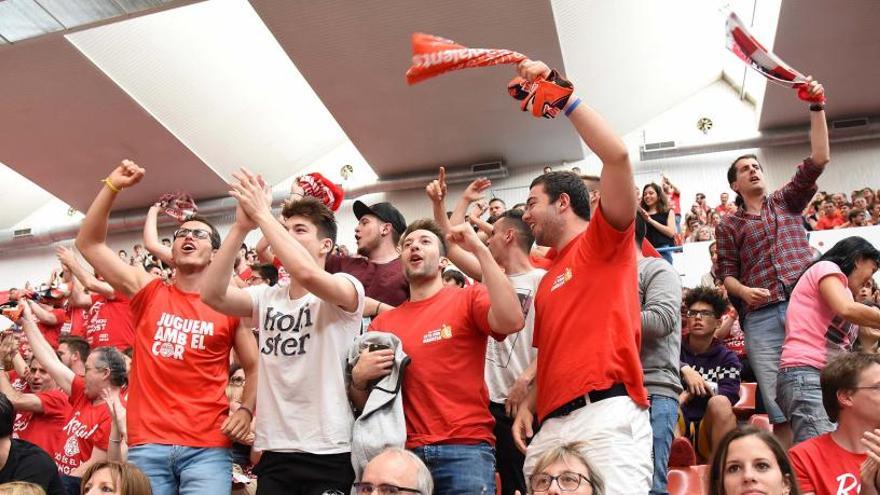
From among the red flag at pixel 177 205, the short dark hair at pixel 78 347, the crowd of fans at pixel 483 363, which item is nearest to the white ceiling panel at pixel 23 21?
the short dark hair at pixel 78 347

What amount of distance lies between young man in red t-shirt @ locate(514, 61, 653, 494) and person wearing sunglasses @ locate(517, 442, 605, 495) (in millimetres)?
55

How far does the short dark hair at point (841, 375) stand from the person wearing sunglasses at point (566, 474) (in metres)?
1.12

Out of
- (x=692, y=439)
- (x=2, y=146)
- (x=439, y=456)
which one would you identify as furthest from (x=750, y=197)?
(x=2, y=146)

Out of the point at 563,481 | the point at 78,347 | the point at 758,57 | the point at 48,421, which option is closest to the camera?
the point at 563,481

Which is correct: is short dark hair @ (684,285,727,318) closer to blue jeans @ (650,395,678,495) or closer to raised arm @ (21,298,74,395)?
blue jeans @ (650,395,678,495)

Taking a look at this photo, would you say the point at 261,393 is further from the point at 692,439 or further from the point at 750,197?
the point at 750,197

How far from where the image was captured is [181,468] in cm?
329

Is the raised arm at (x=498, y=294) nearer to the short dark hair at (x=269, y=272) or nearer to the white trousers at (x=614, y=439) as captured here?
the white trousers at (x=614, y=439)

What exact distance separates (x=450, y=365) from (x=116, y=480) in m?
1.29

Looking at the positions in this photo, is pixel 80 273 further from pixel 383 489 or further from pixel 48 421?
pixel 383 489

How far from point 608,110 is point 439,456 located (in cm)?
1157

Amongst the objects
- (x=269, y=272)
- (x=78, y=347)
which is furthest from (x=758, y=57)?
(x=78, y=347)

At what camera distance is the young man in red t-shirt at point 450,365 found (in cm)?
296

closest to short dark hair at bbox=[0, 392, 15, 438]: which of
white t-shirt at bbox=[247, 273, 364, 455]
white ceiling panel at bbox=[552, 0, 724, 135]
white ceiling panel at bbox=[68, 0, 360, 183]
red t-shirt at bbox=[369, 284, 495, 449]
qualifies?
white t-shirt at bbox=[247, 273, 364, 455]
